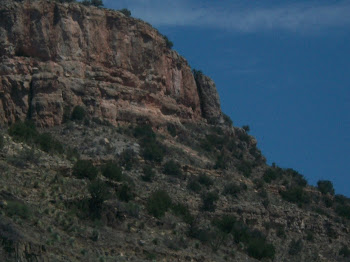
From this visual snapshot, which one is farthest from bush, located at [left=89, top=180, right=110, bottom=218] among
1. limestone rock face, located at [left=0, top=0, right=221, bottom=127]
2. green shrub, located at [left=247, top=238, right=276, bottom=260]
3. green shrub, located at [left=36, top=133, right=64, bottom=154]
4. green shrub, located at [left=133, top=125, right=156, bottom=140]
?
green shrub, located at [left=133, top=125, right=156, bottom=140]

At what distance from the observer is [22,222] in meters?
37.5

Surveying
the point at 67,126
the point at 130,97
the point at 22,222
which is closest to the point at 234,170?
the point at 130,97

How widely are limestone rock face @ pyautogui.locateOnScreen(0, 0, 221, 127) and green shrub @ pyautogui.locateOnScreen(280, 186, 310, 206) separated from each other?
33.3 ft

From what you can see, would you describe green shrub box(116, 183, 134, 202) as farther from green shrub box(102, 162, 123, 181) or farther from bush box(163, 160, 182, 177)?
bush box(163, 160, 182, 177)

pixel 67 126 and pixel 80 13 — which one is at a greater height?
pixel 80 13

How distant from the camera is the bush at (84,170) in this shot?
1959 inches

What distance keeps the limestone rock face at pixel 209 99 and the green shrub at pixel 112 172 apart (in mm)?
22753

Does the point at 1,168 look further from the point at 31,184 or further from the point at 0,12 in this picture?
the point at 0,12

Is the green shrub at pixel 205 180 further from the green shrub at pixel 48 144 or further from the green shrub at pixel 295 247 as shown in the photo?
the green shrub at pixel 48 144

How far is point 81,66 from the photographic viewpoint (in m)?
63.8

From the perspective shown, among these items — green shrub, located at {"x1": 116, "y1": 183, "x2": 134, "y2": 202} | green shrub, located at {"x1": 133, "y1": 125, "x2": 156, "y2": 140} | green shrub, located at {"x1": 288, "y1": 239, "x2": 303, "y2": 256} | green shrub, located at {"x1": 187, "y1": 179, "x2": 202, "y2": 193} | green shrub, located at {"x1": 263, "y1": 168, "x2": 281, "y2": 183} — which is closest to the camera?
green shrub, located at {"x1": 116, "y1": 183, "x2": 134, "y2": 202}

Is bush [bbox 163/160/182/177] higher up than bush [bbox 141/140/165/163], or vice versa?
bush [bbox 141/140/165/163]

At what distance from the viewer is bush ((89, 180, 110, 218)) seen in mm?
44062

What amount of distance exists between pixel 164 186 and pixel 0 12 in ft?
52.9
